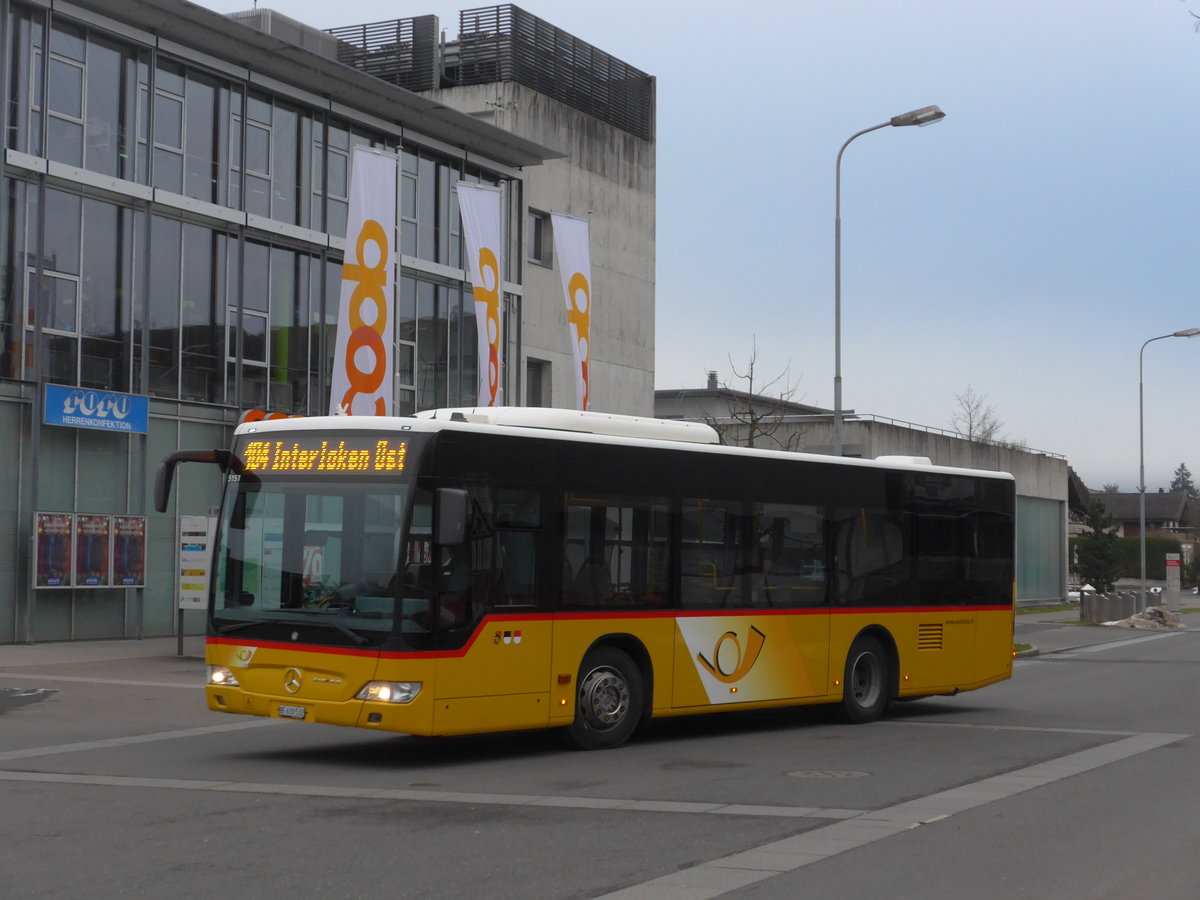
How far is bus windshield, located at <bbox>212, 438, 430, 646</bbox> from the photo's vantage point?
11844 mm

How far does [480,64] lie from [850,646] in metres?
29.3

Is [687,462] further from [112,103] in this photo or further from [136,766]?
[112,103]

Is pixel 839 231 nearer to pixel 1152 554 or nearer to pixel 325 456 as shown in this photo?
pixel 325 456

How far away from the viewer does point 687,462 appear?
570 inches

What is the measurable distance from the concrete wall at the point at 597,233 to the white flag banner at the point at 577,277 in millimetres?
7876

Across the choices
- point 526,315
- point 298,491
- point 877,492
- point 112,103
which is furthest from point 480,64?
point 298,491

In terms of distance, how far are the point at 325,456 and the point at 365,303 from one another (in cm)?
1484

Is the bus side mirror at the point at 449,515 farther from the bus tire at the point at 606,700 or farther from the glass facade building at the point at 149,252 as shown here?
the glass facade building at the point at 149,252

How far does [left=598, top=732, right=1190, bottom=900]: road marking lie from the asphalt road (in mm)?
28

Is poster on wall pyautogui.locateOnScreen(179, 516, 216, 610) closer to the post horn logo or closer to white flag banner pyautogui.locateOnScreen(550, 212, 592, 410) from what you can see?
white flag banner pyautogui.locateOnScreen(550, 212, 592, 410)

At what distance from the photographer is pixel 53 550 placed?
1041 inches

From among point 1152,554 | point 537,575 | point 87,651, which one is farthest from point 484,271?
point 1152,554

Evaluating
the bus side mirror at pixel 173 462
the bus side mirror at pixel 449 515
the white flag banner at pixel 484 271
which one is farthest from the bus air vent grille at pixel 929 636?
the white flag banner at pixel 484 271

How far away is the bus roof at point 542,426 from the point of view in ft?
40.6
